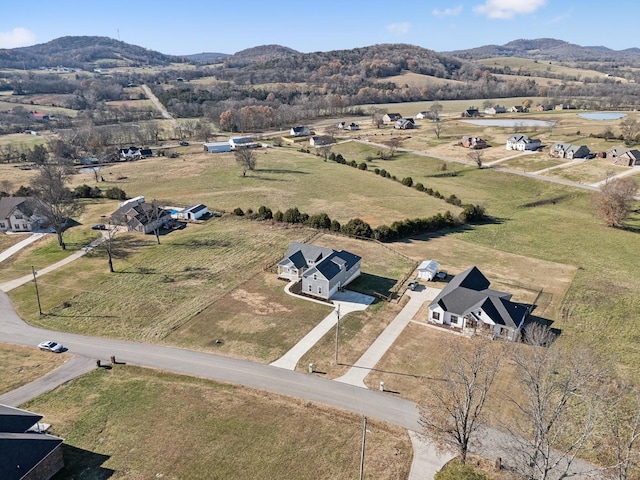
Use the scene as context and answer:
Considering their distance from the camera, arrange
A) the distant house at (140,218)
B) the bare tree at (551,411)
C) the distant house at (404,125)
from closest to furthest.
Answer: the bare tree at (551,411), the distant house at (140,218), the distant house at (404,125)

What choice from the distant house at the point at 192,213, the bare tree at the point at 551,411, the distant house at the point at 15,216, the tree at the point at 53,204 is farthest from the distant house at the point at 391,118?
the bare tree at the point at 551,411

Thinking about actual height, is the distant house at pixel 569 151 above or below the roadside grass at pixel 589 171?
above

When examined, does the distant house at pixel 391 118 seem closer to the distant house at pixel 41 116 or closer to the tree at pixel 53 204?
the tree at pixel 53 204

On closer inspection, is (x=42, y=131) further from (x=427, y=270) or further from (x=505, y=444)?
(x=505, y=444)

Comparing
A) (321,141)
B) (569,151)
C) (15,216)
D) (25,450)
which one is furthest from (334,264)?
(321,141)

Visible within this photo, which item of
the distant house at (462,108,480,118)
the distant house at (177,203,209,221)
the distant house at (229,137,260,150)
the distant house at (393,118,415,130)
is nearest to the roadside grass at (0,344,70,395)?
the distant house at (177,203,209,221)

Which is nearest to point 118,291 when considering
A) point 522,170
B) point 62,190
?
point 62,190

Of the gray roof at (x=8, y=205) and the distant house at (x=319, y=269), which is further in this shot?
the gray roof at (x=8, y=205)
